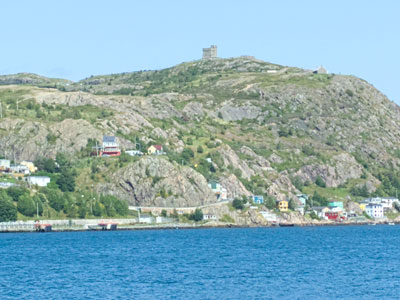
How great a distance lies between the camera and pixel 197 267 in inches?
4053

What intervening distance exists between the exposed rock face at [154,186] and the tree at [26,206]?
20959 mm

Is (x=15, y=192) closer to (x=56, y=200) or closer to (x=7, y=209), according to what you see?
(x=7, y=209)

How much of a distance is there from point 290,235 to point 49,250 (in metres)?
59.0

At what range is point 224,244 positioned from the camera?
14125cm

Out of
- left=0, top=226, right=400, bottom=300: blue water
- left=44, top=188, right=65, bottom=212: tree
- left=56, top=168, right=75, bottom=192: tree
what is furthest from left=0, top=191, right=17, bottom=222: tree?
left=56, top=168, right=75, bottom=192: tree

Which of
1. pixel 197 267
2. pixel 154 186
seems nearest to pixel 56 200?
pixel 154 186

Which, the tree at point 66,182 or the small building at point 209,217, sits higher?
the tree at point 66,182

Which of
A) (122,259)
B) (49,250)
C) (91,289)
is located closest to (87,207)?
(49,250)

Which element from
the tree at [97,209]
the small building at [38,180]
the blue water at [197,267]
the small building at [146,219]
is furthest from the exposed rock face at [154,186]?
the blue water at [197,267]

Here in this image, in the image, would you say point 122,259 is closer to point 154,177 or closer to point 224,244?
point 224,244

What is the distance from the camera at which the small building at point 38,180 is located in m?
192

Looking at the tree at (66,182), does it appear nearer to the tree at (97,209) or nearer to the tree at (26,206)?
the tree at (97,209)

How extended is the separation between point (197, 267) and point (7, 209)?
7806 centimetres

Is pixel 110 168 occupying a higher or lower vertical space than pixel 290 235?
higher
